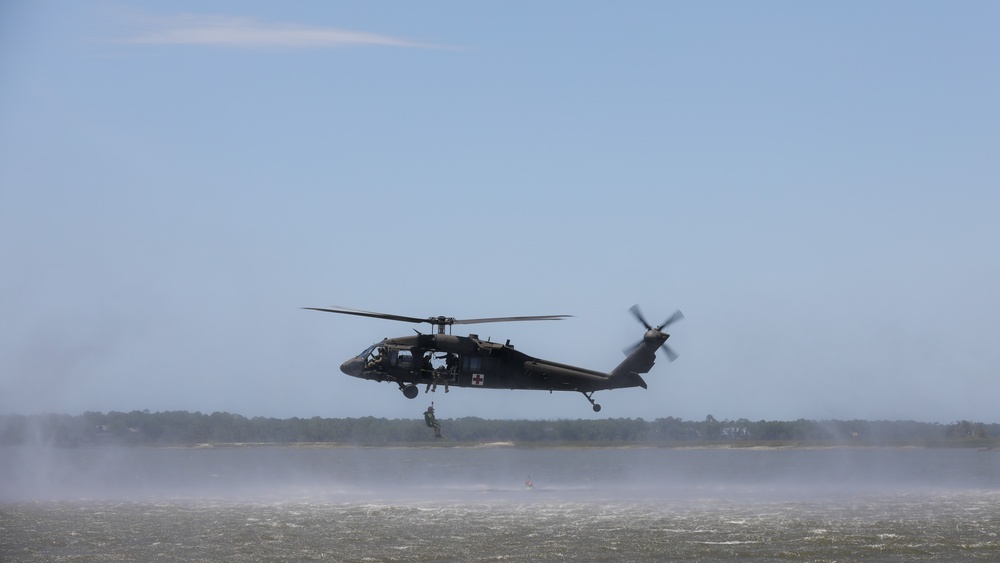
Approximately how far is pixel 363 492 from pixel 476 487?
883 cm

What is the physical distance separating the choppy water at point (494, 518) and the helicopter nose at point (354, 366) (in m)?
6.27

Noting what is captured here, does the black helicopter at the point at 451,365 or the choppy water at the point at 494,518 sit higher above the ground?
the black helicopter at the point at 451,365

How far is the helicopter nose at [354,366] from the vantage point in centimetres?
4297

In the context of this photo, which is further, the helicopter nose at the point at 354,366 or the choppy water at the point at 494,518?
the helicopter nose at the point at 354,366

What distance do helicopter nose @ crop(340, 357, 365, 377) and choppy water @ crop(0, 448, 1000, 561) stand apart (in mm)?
6271

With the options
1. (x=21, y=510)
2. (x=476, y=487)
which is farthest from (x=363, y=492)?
(x=21, y=510)

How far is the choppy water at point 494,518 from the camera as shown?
39031mm

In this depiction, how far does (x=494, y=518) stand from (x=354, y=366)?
35.3ft

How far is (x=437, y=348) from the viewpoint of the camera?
140 feet

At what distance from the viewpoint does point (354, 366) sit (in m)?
43.1

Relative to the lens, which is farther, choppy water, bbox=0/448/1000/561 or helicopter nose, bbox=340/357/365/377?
helicopter nose, bbox=340/357/365/377

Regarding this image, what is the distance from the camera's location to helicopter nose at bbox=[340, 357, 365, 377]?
1692 inches

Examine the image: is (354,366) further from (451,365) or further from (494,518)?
(494,518)

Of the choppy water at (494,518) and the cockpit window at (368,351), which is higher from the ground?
the cockpit window at (368,351)
